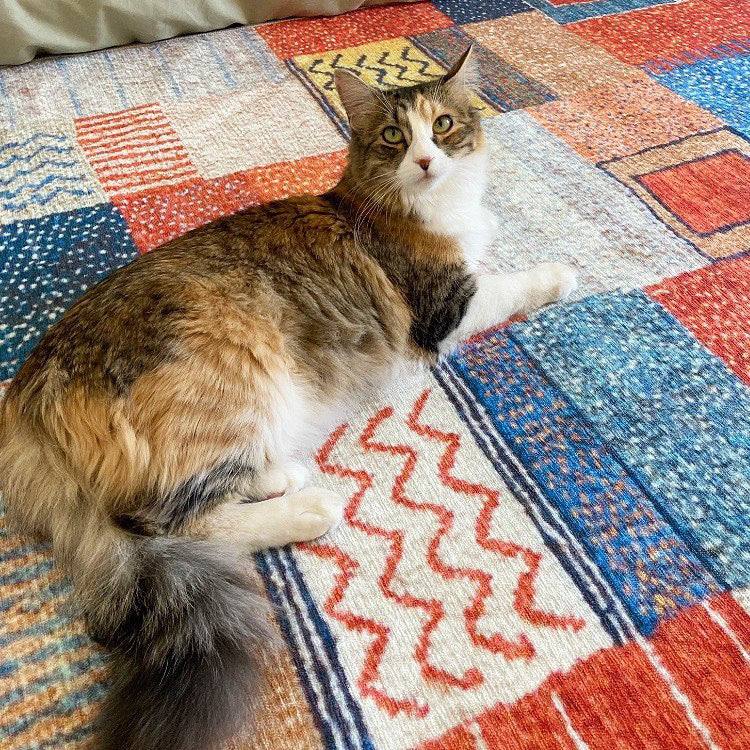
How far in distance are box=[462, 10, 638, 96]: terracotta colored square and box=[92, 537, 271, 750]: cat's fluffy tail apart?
6.17 feet

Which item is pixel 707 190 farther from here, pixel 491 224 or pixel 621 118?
Answer: pixel 491 224

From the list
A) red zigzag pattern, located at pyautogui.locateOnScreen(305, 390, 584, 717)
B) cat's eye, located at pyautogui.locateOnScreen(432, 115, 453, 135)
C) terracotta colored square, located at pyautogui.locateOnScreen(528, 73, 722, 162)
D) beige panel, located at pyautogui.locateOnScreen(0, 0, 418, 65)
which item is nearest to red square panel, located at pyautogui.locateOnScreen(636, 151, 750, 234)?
terracotta colored square, located at pyautogui.locateOnScreen(528, 73, 722, 162)

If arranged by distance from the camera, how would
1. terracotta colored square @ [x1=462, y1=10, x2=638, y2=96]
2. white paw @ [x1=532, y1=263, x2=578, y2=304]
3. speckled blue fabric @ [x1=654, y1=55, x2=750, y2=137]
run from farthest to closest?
terracotta colored square @ [x1=462, y1=10, x2=638, y2=96] → speckled blue fabric @ [x1=654, y1=55, x2=750, y2=137] → white paw @ [x1=532, y1=263, x2=578, y2=304]

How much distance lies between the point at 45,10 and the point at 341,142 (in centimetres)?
121

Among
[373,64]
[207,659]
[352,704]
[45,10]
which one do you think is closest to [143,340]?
[207,659]

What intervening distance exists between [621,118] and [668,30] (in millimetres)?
720

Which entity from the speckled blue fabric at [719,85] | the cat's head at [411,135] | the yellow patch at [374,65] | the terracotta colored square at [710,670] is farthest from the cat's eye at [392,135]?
the speckled blue fabric at [719,85]

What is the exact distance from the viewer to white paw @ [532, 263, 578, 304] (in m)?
1.50

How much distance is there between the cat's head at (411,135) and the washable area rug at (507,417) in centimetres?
33

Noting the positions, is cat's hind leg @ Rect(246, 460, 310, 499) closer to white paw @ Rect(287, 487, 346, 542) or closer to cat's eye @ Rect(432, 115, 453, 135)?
white paw @ Rect(287, 487, 346, 542)

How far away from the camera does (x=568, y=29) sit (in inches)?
102

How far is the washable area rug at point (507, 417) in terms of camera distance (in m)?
0.94

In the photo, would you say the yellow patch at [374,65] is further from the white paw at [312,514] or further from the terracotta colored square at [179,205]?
the white paw at [312,514]

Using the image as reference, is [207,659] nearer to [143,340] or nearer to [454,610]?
[454,610]
